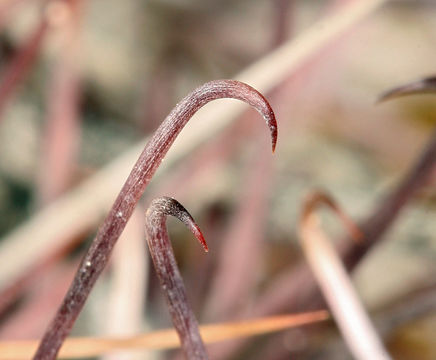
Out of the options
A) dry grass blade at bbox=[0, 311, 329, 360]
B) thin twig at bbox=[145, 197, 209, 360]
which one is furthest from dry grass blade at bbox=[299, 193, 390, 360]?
thin twig at bbox=[145, 197, 209, 360]

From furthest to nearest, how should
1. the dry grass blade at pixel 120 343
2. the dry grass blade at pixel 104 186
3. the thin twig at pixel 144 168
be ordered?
the dry grass blade at pixel 104 186 < the dry grass blade at pixel 120 343 < the thin twig at pixel 144 168

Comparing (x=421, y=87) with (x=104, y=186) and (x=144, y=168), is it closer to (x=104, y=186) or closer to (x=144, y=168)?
(x=144, y=168)

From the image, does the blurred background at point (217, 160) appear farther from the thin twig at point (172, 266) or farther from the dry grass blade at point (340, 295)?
the thin twig at point (172, 266)

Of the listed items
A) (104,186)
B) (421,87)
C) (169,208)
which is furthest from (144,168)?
(104,186)

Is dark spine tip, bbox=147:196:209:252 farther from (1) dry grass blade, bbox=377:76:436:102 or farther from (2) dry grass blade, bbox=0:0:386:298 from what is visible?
(2) dry grass blade, bbox=0:0:386:298

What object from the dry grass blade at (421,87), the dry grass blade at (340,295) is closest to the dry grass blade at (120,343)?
the dry grass blade at (340,295)

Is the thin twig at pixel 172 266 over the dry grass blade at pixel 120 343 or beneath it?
beneath
